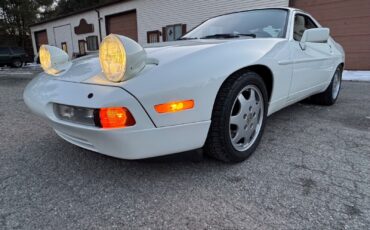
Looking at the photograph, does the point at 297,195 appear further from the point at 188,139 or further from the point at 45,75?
the point at 45,75

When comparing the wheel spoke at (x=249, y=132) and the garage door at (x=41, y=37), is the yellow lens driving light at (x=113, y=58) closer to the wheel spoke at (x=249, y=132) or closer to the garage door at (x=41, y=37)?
the wheel spoke at (x=249, y=132)

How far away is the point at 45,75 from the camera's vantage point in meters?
2.12

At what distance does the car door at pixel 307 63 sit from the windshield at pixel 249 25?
196 millimetres

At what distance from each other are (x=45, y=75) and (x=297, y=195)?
2052 mm

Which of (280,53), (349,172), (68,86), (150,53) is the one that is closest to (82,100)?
(68,86)

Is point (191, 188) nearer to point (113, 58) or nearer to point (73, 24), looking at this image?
point (113, 58)

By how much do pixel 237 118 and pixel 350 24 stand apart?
796 cm

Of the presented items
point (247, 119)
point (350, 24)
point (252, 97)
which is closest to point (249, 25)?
point (252, 97)

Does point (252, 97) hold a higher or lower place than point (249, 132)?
higher

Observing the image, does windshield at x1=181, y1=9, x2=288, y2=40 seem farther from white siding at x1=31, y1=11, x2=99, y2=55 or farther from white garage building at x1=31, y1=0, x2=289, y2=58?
white siding at x1=31, y1=11, x2=99, y2=55

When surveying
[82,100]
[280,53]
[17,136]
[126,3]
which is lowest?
[17,136]

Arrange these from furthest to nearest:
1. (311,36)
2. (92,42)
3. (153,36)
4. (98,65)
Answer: (92,42) → (153,36) → (311,36) → (98,65)

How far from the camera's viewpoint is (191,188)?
170 cm

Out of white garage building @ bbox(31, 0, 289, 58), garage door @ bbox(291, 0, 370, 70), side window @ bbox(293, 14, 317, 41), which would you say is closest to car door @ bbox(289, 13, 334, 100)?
side window @ bbox(293, 14, 317, 41)
